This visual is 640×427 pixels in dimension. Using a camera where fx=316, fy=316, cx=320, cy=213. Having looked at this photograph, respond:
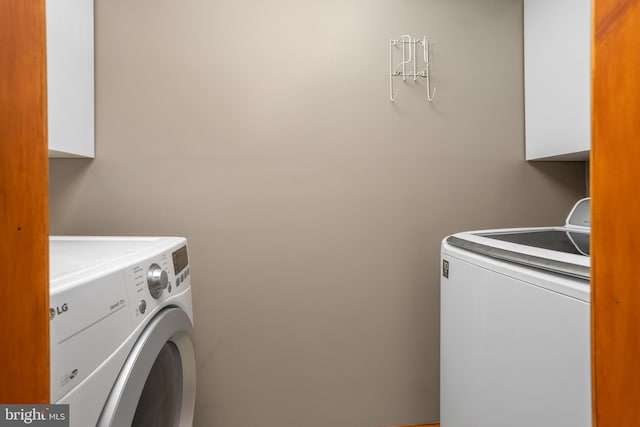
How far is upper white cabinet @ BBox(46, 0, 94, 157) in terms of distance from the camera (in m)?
1.06

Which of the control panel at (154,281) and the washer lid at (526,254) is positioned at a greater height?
the washer lid at (526,254)

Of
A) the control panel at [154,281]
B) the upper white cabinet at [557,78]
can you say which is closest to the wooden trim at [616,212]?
the control panel at [154,281]

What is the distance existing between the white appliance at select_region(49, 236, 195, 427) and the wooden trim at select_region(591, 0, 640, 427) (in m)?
0.66

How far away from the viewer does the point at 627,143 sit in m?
0.31

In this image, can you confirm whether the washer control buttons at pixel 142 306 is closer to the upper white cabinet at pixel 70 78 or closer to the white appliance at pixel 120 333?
the white appliance at pixel 120 333

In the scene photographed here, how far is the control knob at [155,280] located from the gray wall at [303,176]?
1.85 feet

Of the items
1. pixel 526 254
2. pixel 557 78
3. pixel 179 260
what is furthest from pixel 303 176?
pixel 557 78

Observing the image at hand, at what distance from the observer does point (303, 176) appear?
136cm

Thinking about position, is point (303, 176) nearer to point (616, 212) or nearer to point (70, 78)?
point (70, 78)

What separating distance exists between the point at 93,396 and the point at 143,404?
0.35 m

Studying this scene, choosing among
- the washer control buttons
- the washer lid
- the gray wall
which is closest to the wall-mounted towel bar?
the gray wall

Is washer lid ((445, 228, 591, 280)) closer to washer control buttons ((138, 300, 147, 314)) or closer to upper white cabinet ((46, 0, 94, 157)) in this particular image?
washer control buttons ((138, 300, 147, 314))

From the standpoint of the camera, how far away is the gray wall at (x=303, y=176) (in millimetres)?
1302

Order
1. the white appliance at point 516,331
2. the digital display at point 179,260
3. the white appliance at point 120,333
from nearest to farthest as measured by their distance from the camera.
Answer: the white appliance at point 120,333 → the white appliance at point 516,331 → the digital display at point 179,260
